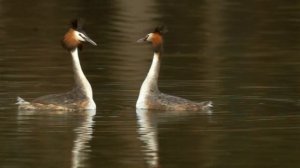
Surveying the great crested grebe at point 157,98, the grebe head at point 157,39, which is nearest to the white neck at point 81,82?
the great crested grebe at point 157,98

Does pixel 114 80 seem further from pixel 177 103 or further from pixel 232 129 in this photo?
pixel 232 129

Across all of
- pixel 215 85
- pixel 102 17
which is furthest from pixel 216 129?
pixel 102 17

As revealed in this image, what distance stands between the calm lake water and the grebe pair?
0.14 meters

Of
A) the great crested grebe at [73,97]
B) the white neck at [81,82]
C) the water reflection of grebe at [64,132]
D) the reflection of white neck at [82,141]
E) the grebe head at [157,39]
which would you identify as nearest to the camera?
the reflection of white neck at [82,141]

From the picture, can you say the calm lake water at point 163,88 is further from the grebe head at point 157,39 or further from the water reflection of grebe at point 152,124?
the grebe head at point 157,39

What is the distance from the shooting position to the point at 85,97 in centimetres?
1811

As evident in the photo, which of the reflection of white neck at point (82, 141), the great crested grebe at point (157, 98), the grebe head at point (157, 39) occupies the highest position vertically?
the grebe head at point (157, 39)

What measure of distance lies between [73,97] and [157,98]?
3.62 feet

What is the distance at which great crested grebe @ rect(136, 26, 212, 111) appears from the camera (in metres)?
17.8

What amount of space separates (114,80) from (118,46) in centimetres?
535

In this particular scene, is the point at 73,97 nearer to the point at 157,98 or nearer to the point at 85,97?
the point at 85,97

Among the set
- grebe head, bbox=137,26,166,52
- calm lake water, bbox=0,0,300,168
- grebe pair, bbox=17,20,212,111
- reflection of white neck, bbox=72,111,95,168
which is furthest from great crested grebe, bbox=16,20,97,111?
grebe head, bbox=137,26,166,52

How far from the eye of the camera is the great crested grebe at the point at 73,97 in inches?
698

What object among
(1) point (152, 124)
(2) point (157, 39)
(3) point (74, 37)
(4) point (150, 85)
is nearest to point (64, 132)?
(1) point (152, 124)
